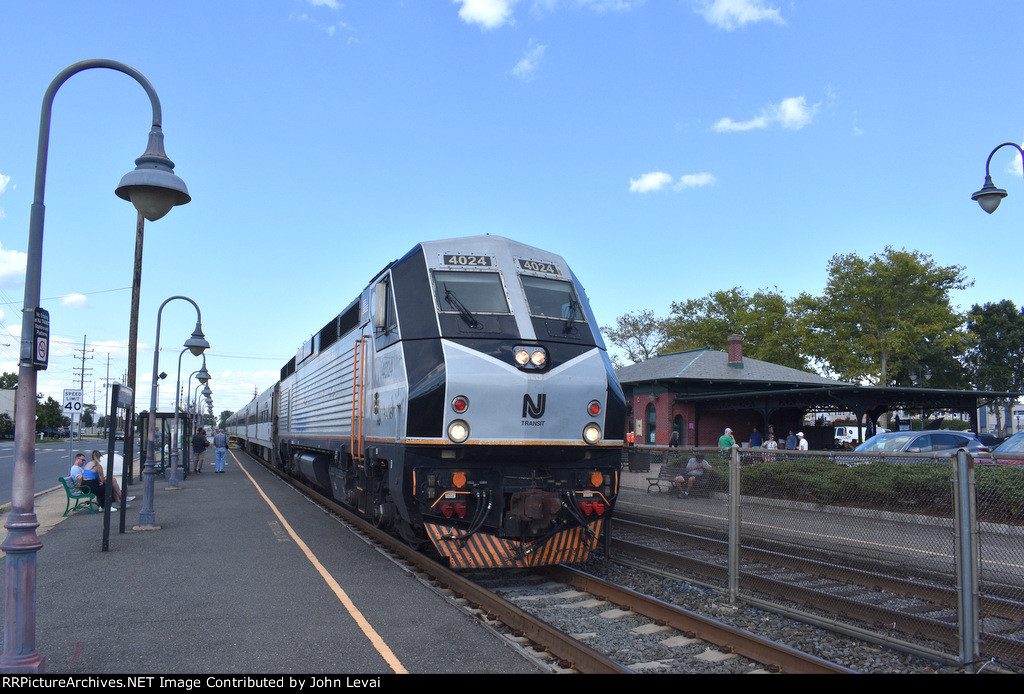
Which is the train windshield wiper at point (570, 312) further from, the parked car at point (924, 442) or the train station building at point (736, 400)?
the train station building at point (736, 400)

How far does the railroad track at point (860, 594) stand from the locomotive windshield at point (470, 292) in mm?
3888

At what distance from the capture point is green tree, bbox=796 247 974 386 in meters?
46.9

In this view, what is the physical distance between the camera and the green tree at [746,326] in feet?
179

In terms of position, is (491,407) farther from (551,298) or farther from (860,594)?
(860,594)

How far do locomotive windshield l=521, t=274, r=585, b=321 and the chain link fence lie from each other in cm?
232

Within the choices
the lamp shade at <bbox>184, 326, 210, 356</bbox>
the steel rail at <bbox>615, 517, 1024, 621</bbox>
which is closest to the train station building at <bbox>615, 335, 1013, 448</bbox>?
the lamp shade at <bbox>184, 326, 210, 356</bbox>

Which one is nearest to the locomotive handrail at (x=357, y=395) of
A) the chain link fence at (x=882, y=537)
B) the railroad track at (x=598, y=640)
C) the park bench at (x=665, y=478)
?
the railroad track at (x=598, y=640)

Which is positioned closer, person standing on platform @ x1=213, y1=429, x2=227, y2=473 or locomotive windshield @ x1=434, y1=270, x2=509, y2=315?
locomotive windshield @ x1=434, y1=270, x2=509, y2=315

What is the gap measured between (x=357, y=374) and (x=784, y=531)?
20.5ft

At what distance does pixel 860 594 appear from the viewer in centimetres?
719

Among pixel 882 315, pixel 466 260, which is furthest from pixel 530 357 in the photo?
pixel 882 315

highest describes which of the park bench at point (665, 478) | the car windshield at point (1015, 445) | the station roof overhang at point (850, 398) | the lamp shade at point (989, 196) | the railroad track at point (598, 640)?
the lamp shade at point (989, 196)

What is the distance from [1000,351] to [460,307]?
8400 cm

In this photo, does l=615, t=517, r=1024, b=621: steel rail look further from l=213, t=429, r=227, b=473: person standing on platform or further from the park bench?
l=213, t=429, r=227, b=473: person standing on platform
